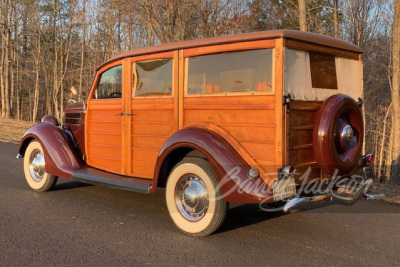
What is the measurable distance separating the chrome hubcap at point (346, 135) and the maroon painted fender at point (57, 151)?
143 inches

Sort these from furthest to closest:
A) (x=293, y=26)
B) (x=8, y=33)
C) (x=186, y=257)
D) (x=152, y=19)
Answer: (x=8, y=33) → (x=293, y=26) → (x=152, y=19) → (x=186, y=257)

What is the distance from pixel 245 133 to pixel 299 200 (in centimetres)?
85

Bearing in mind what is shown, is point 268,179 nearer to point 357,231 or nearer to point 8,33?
point 357,231

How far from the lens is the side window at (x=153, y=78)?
4457 millimetres

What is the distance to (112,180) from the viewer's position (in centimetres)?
464

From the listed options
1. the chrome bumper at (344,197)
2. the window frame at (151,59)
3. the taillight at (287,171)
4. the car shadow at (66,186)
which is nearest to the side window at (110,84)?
the window frame at (151,59)

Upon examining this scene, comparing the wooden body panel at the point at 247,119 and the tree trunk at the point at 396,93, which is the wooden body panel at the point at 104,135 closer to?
the wooden body panel at the point at 247,119

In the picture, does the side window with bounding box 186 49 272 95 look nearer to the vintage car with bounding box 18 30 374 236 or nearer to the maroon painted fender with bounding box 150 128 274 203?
the vintage car with bounding box 18 30 374 236

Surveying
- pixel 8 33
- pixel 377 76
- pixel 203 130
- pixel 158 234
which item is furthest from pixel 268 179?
pixel 8 33

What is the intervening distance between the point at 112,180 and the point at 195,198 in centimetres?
130

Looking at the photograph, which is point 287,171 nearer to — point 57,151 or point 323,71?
point 323,71

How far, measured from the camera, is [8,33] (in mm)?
30141

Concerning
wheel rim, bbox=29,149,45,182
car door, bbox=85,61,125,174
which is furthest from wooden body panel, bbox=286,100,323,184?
wheel rim, bbox=29,149,45,182

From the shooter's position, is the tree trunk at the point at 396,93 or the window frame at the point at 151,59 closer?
the window frame at the point at 151,59
